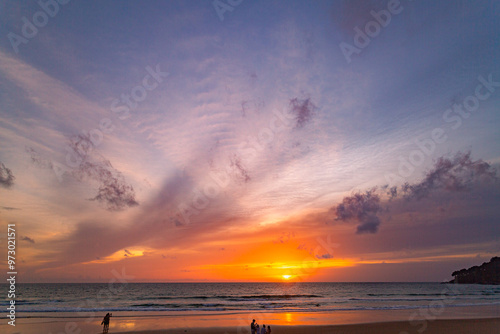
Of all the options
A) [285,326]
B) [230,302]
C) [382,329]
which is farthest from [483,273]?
[285,326]

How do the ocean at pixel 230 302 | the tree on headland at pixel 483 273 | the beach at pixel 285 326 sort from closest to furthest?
the beach at pixel 285 326
the ocean at pixel 230 302
the tree on headland at pixel 483 273

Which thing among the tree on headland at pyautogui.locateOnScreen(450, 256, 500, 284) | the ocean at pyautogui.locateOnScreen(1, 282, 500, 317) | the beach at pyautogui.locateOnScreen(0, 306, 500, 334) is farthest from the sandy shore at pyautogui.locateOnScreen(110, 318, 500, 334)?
the tree on headland at pyautogui.locateOnScreen(450, 256, 500, 284)

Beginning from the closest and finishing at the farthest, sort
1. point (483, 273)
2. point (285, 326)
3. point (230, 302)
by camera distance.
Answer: point (285, 326), point (230, 302), point (483, 273)

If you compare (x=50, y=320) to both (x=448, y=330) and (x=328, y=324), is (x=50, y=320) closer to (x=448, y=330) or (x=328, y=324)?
(x=328, y=324)

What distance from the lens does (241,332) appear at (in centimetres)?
2492

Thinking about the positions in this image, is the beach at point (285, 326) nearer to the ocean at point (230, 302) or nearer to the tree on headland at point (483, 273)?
the ocean at point (230, 302)

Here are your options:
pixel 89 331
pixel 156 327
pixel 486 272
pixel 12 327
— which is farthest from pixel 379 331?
pixel 486 272

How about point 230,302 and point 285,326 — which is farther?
point 230,302

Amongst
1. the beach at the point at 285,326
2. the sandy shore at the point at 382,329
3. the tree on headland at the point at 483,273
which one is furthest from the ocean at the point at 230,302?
the tree on headland at the point at 483,273

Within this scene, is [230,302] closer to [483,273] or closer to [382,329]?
[382,329]

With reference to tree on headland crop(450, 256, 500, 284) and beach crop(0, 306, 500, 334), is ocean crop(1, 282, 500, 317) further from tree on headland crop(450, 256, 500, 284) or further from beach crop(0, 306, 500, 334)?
tree on headland crop(450, 256, 500, 284)

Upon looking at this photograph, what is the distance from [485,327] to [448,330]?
4751 mm

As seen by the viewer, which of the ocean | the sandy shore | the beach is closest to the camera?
the sandy shore

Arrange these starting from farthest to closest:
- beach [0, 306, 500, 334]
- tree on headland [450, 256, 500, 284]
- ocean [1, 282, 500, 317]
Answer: tree on headland [450, 256, 500, 284], ocean [1, 282, 500, 317], beach [0, 306, 500, 334]
